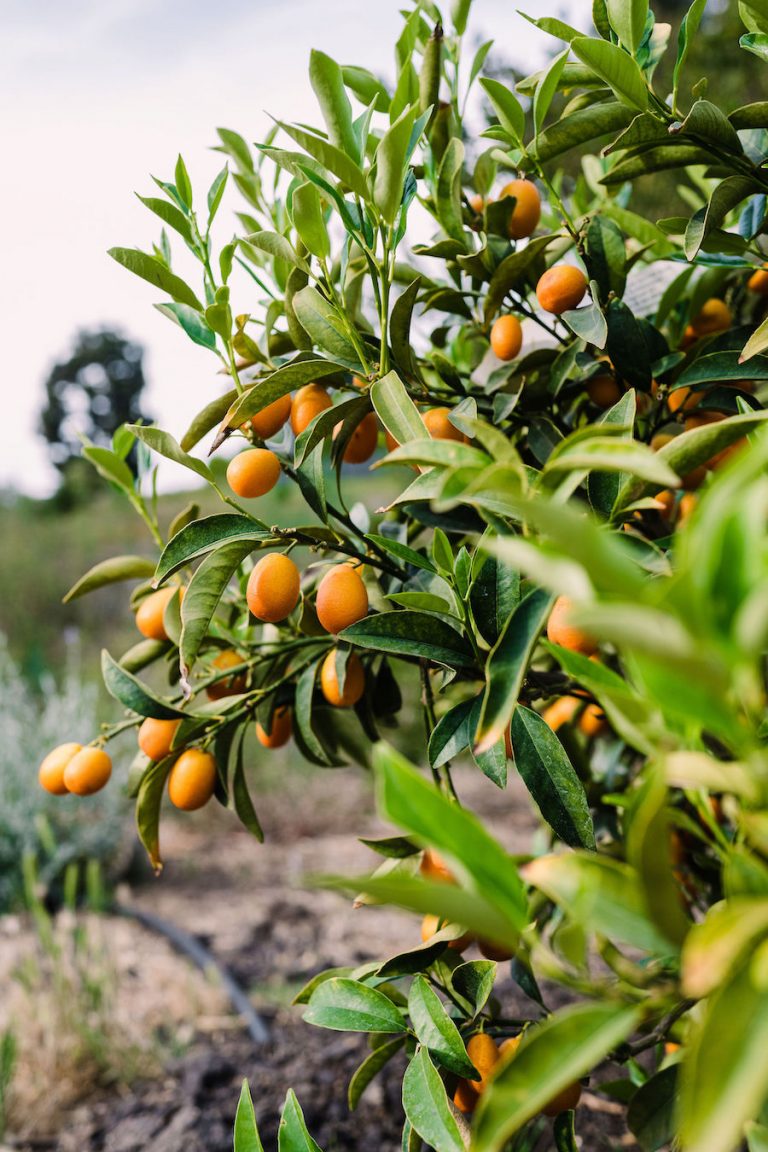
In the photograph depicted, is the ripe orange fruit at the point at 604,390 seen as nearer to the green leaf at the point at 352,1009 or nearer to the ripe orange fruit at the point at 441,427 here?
the ripe orange fruit at the point at 441,427

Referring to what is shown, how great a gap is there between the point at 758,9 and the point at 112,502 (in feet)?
33.3

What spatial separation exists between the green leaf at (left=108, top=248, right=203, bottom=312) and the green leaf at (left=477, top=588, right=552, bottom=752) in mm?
367

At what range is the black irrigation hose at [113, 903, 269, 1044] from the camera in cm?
169

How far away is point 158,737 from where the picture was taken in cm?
68

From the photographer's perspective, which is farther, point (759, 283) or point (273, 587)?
point (759, 283)

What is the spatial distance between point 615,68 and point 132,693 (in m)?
0.55

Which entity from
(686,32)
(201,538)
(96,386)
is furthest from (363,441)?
(96,386)

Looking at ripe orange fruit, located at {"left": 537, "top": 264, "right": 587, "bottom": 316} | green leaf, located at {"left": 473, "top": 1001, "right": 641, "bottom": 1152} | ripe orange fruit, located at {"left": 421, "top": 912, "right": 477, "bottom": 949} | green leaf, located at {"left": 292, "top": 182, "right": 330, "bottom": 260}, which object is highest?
green leaf, located at {"left": 292, "top": 182, "right": 330, "bottom": 260}

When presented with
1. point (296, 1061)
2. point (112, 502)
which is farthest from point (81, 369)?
point (296, 1061)

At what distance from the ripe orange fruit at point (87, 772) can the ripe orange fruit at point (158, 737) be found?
0.04m

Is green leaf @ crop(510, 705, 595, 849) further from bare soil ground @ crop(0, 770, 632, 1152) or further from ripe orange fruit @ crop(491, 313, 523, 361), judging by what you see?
ripe orange fruit @ crop(491, 313, 523, 361)

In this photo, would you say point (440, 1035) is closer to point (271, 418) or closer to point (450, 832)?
point (450, 832)

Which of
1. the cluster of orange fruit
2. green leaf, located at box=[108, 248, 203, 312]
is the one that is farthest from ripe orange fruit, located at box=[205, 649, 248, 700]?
green leaf, located at box=[108, 248, 203, 312]

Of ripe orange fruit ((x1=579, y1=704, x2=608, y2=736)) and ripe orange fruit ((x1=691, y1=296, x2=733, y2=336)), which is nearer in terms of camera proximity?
ripe orange fruit ((x1=691, y1=296, x2=733, y2=336))
